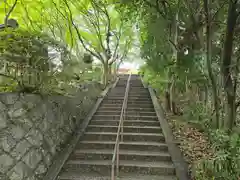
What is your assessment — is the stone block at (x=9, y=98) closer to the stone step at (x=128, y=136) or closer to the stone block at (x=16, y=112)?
the stone block at (x=16, y=112)

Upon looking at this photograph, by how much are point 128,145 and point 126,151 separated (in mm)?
189

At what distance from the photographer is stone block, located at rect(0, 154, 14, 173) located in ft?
9.41

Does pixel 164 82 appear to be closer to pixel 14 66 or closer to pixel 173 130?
pixel 173 130

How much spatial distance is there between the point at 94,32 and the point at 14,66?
23.9ft

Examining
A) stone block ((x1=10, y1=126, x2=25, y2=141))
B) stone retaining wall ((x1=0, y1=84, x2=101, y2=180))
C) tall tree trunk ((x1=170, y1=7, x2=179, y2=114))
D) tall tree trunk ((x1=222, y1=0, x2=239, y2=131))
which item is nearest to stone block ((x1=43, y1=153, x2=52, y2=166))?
stone retaining wall ((x1=0, y1=84, x2=101, y2=180))

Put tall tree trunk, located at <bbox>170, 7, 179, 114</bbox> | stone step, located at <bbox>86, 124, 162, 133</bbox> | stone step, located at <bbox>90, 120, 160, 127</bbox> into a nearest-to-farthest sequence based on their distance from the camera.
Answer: stone step, located at <bbox>86, 124, 162, 133</bbox>
tall tree trunk, located at <bbox>170, 7, 179, 114</bbox>
stone step, located at <bbox>90, 120, 160, 127</bbox>

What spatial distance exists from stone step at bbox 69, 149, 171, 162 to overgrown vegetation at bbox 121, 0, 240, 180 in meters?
0.82

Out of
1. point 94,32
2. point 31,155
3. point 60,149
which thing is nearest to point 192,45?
point 60,149

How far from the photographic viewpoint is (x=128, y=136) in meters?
4.97

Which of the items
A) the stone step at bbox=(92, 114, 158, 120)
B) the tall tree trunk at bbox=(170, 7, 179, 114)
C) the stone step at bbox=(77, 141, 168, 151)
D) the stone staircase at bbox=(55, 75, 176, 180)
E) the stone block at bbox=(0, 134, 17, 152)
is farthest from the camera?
the stone step at bbox=(92, 114, 158, 120)

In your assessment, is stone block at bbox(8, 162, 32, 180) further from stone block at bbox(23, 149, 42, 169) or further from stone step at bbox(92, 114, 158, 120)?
stone step at bbox(92, 114, 158, 120)

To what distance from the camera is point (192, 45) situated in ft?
19.1

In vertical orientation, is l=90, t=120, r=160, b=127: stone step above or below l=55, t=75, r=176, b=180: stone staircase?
above

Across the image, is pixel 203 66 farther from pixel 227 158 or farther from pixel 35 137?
pixel 35 137
